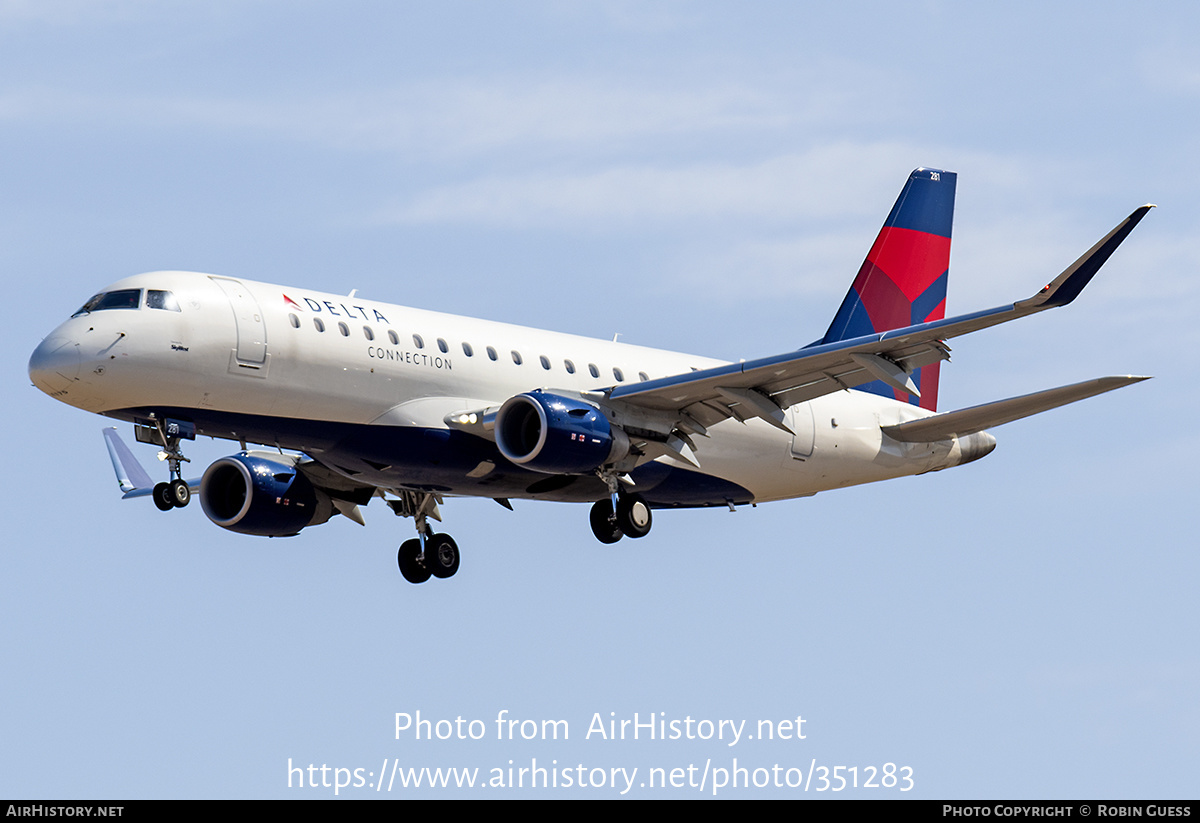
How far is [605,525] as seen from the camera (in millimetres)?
39219

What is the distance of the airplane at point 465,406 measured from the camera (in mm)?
34875

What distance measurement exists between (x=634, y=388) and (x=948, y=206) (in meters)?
16.0

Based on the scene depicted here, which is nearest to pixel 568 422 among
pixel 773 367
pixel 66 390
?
pixel 773 367

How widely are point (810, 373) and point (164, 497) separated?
12.8 m

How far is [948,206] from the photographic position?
166ft

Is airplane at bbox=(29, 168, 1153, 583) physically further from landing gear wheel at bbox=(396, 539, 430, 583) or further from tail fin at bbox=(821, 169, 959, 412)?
tail fin at bbox=(821, 169, 959, 412)

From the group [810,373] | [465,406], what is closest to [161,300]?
[465,406]

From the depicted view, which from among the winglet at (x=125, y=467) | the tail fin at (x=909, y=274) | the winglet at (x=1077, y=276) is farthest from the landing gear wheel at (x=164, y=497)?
the tail fin at (x=909, y=274)

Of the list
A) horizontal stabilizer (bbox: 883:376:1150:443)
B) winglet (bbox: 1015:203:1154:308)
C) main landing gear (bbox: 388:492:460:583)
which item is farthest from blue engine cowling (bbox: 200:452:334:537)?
winglet (bbox: 1015:203:1154:308)

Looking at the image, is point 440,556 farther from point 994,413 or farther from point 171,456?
point 994,413

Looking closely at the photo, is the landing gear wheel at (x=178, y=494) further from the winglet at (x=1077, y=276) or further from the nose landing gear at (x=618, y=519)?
the winglet at (x=1077, y=276)

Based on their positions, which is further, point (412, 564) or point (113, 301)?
point (412, 564)

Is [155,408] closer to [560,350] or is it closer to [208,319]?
[208,319]

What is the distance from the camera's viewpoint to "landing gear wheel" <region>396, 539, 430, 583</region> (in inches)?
1682
